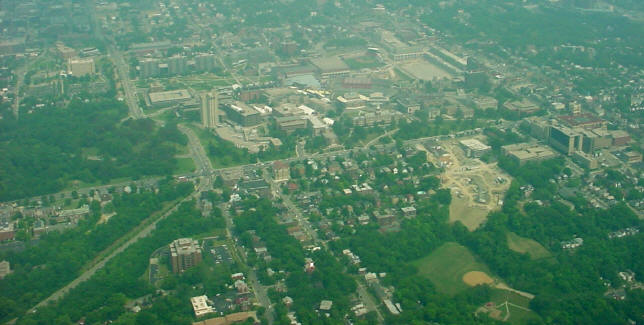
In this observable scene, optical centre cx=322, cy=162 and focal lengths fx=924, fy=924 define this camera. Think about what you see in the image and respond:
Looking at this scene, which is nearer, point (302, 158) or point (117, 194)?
point (117, 194)

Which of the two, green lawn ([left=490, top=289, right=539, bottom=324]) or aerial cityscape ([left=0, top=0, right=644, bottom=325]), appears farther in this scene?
aerial cityscape ([left=0, top=0, right=644, bottom=325])

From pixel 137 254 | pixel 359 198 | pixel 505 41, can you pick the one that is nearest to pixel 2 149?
pixel 137 254

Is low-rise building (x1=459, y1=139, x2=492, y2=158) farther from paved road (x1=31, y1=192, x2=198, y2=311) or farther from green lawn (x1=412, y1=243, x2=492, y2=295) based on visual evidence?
paved road (x1=31, y1=192, x2=198, y2=311)

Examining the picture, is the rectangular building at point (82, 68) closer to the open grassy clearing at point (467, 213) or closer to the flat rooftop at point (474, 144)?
the flat rooftop at point (474, 144)

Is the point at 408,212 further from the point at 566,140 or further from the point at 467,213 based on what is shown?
the point at 566,140

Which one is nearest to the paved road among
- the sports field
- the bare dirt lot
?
the bare dirt lot

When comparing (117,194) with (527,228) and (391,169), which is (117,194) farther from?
(527,228)

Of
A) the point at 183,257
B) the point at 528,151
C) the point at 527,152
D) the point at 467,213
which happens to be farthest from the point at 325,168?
the point at 183,257
